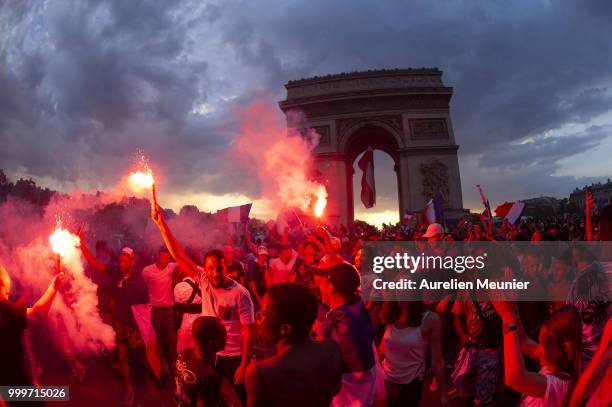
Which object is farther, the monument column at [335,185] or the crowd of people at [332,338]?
the monument column at [335,185]

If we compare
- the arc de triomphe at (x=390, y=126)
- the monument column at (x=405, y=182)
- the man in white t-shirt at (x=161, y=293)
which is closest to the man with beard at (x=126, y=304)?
the man in white t-shirt at (x=161, y=293)

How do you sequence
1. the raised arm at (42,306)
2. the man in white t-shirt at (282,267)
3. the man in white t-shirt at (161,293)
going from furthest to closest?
1. the man in white t-shirt at (282,267)
2. the man in white t-shirt at (161,293)
3. the raised arm at (42,306)

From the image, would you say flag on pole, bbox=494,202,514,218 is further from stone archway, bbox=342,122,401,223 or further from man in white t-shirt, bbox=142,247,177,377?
stone archway, bbox=342,122,401,223

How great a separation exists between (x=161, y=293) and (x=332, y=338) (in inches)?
143

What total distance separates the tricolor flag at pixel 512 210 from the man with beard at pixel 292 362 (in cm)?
997

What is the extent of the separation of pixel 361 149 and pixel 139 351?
3155 centimetres

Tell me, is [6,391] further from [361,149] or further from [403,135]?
[361,149]

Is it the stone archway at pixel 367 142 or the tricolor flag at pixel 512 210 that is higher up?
the stone archway at pixel 367 142

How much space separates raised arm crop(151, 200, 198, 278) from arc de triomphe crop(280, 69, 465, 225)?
25.6 metres

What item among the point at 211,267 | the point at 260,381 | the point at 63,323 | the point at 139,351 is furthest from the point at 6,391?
the point at 63,323

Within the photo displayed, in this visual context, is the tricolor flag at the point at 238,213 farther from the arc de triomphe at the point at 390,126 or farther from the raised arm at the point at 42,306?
the arc de triomphe at the point at 390,126

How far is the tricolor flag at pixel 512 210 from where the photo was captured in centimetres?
1074

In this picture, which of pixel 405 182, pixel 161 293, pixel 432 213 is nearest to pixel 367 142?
pixel 405 182

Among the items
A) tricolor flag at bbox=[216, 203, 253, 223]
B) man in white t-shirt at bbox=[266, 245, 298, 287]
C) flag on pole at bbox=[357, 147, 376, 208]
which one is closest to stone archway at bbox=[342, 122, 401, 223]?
flag on pole at bbox=[357, 147, 376, 208]
